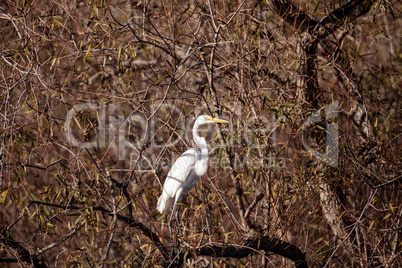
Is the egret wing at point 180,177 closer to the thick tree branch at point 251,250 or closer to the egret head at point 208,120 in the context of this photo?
the egret head at point 208,120

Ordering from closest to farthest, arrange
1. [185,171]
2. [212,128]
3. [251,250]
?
[251,250] → [185,171] → [212,128]

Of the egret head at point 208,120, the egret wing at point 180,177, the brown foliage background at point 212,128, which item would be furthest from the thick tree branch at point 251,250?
the egret head at point 208,120

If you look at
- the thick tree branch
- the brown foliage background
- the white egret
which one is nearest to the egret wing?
the white egret

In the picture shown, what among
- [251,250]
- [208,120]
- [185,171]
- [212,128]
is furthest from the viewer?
[212,128]

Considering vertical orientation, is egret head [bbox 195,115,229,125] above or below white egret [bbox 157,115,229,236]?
above

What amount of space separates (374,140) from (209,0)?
1421mm

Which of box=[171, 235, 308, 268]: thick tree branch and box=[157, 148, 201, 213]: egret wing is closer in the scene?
box=[171, 235, 308, 268]: thick tree branch

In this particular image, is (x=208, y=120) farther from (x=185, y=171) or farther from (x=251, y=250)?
(x=251, y=250)

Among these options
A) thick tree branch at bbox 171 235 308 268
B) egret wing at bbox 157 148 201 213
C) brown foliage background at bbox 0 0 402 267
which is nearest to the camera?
thick tree branch at bbox 171 235 308 268

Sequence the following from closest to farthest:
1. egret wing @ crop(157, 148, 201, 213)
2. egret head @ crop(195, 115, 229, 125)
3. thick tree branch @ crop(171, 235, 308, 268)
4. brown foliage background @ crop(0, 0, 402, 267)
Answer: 1. thick tree branch @ crop(171, 235, 308, 268)
2. brown foliage background @ crop(0, 0, 402, 267)
3. egret head @ crop(195, 115, 229, 125)
4. egret wing @ crop(157, 148, 201, 213)

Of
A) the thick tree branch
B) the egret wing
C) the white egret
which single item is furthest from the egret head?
the thick tree branch

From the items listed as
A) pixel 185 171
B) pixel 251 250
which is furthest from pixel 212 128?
pixel 251 250

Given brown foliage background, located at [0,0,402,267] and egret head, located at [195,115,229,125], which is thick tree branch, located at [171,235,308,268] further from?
egret head, located at [195,115,229,125]

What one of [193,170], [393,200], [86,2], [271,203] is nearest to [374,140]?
[393,200]
